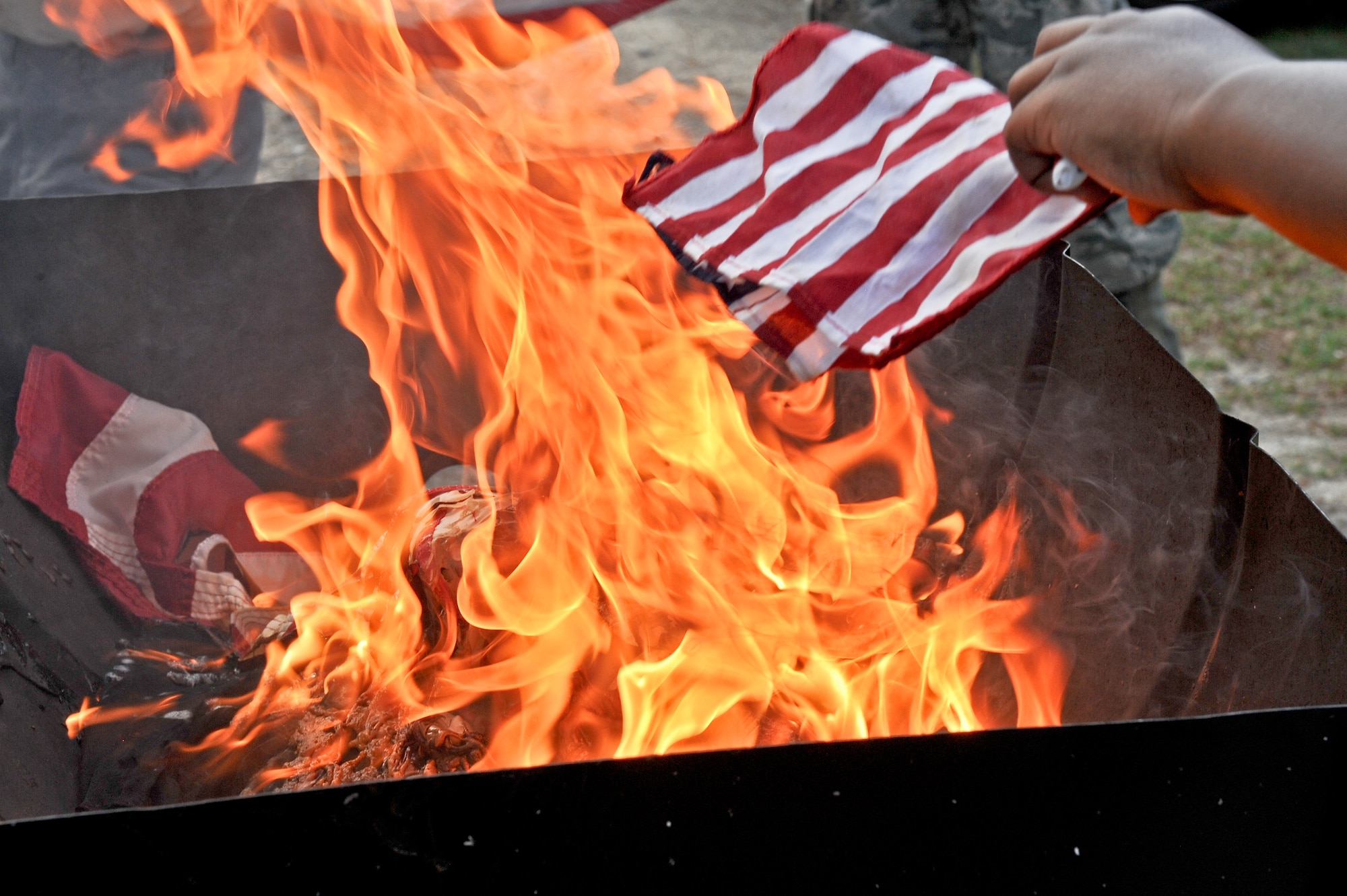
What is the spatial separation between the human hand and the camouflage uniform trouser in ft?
6.08

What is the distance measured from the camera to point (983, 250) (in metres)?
1.16

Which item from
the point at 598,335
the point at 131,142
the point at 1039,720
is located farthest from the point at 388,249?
the point at 1039,720

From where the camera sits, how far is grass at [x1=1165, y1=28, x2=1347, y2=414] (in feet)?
10.6

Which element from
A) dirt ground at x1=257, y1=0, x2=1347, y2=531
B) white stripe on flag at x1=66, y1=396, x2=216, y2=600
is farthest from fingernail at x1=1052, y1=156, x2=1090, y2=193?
dirt ground at x1=257, y1=0, x2=1347, y2=531

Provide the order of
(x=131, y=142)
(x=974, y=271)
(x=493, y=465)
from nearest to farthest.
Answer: (x=974, y=271)
(x=493, y=465)
(x=131, y=142)

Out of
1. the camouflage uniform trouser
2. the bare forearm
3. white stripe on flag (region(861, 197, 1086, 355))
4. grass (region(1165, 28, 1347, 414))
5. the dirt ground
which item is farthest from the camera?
grass (region(1165, 28, 1347, 414))

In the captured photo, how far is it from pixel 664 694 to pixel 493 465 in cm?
75

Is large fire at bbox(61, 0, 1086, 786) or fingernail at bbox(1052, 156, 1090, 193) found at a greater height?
fingernail at bbox(1052, 156, 1090, 193)

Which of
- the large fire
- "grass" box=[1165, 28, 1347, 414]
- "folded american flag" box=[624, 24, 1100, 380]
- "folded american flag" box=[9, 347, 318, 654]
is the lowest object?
"grass" box=[1165, 28, 1347, 414]

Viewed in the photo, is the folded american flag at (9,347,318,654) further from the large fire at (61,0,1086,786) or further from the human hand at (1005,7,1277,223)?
the human hand at (1005,7,1277,223)

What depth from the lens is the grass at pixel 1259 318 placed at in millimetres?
3240

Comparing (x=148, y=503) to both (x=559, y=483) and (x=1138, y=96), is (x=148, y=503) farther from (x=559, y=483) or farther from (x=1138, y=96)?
(x=1138, y=96)

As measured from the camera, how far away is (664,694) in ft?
4.68

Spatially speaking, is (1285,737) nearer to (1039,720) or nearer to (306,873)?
(1039,720)
